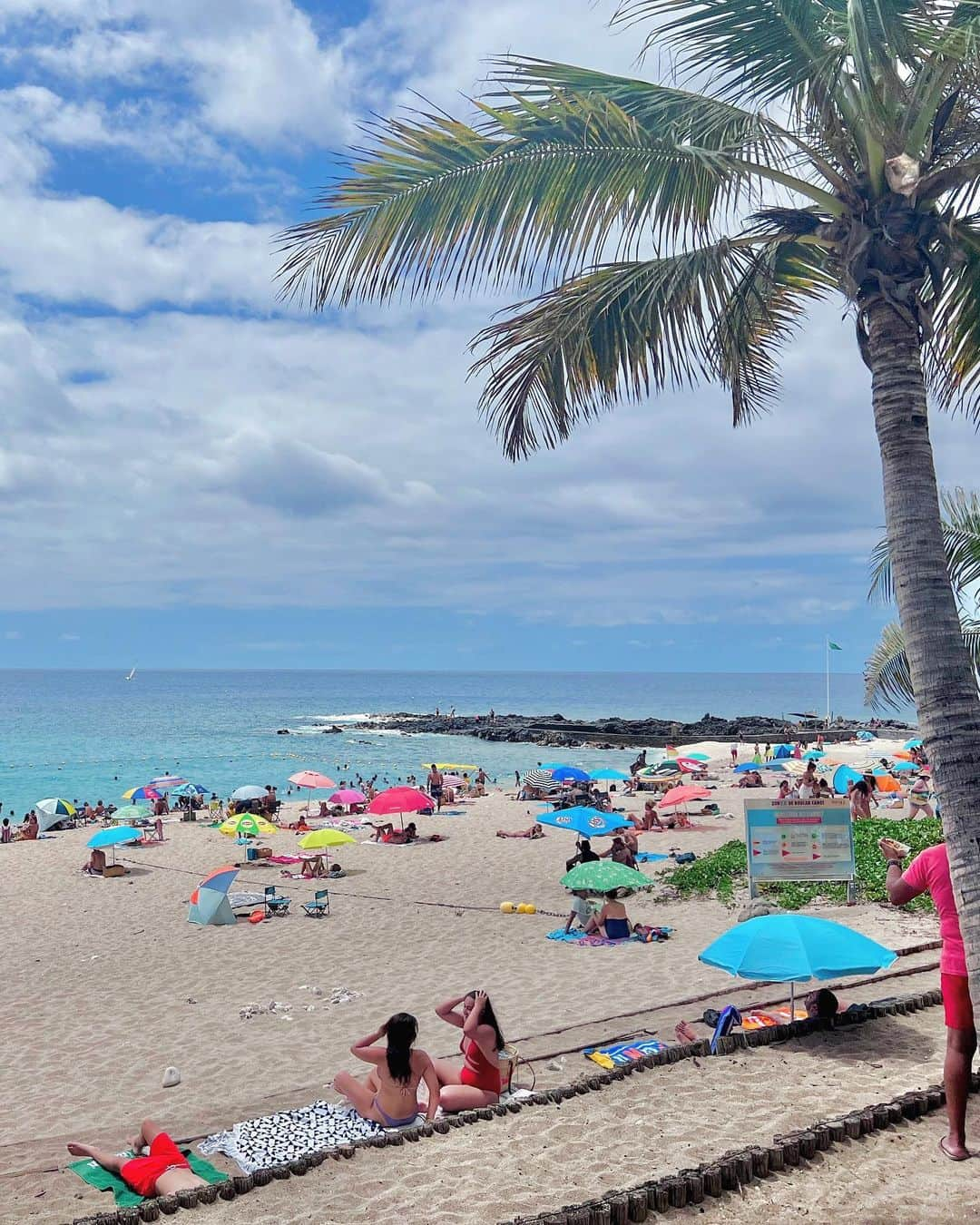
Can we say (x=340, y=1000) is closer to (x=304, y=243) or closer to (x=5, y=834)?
(x=304, y=243)

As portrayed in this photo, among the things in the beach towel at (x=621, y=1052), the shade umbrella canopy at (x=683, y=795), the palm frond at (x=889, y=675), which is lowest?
the beach towel at (x=621, y=1052)

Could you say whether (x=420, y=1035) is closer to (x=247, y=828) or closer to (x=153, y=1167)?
(x=153, y=1167)

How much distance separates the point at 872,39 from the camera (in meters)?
4.44

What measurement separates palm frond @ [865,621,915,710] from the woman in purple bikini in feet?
39.0

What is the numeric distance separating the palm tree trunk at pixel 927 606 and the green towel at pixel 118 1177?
14.9ft

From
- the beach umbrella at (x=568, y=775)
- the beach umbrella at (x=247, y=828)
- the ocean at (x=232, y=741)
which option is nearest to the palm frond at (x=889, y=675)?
the beach umbrella at (x=568, y=775)

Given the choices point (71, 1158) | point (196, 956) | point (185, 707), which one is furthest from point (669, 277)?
point (185, 707)

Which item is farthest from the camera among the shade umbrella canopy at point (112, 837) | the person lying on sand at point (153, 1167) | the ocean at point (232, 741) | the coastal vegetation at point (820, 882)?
the ocean at point (232, 741)

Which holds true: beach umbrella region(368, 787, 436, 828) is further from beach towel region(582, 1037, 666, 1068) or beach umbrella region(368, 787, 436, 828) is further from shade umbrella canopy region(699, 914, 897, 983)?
shade umbrella canopy region(699, 914, 897, 983)

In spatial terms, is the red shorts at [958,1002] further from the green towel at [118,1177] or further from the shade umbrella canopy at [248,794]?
the shade umbrella canopy at [248,794]

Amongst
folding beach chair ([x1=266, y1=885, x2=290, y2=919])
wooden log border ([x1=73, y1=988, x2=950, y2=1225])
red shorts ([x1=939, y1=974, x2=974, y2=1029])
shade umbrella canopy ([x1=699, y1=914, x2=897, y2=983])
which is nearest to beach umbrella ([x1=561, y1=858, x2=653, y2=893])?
shade umbrella canopy ([x1=699, y1=914, x2=897, y2=983])

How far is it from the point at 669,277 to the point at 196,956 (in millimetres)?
11540

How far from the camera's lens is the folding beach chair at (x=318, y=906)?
15578mm

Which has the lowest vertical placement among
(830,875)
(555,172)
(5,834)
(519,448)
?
(5,834)
